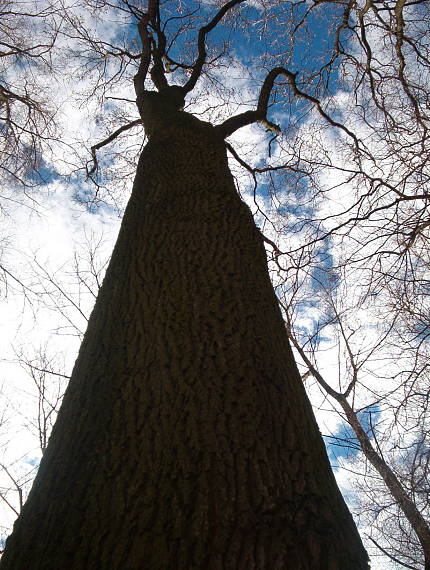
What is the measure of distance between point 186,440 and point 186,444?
13 mm

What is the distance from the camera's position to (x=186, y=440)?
3.77ft

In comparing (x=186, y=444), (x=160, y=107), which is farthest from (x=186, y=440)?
(x=160, y=107)

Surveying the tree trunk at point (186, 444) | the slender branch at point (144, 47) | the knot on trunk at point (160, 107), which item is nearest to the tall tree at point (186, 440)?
the tree trunk at point (186, 444)

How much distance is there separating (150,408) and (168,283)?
2.13ft

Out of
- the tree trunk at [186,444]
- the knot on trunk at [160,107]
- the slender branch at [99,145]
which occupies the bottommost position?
the tree trunk at [186,444]

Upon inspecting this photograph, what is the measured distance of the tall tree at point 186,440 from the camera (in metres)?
0.97

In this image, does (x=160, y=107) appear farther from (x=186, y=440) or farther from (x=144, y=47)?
(x=186, y=440)

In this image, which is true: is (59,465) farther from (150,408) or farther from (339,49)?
(339,49)

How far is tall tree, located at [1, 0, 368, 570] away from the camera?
97cm

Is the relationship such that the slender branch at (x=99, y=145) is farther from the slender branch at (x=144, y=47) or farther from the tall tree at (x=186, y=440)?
the tall tree at (x=186, y=440)

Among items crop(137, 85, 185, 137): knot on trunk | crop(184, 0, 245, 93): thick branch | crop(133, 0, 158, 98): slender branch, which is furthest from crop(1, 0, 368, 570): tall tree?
crop(184, 0, 245, 93): thick branch

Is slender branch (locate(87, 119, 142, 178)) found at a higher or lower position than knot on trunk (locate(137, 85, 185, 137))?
higher

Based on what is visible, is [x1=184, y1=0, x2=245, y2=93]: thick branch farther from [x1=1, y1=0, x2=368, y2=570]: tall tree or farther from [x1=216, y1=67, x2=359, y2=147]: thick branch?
[x1=1, y1=0, x2=368, y2=570]: tall tree

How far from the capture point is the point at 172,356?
1410mm
